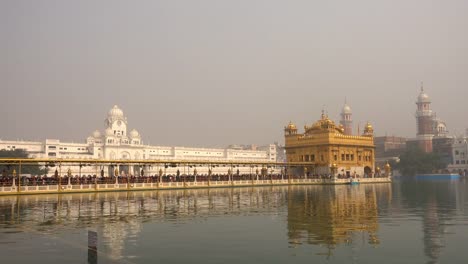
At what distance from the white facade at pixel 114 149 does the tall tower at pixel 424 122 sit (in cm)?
7043

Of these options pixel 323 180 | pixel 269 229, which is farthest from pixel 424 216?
pixel 323 180

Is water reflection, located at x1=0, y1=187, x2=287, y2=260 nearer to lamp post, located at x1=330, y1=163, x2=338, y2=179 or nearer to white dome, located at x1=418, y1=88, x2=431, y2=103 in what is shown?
lamp post, located at x1=330, y1=163, x2=338, y2=179

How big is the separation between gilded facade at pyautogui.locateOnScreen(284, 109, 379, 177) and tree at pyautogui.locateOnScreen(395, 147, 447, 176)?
54826 mm

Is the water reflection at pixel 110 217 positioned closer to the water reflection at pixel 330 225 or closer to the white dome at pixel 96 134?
the water reflection at pixel 330 225

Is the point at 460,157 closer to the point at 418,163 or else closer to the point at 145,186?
the point at 418,163

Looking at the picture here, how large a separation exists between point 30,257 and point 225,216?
1172 cm

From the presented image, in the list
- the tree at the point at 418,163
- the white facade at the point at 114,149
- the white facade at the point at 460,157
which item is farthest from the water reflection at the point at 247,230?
the white facade at the point at 460,157

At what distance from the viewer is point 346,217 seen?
22969 mm

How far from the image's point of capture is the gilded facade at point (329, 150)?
7906 centimetres

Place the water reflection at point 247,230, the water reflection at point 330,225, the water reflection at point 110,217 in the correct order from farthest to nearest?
the water reflection at point 110,217 → the water reflection at point 330,225 → the water reflection at point 247,230

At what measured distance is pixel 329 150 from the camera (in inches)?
3088

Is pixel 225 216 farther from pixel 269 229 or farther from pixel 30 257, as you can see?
pixel 30 257

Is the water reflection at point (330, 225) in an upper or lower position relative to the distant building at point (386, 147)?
lower

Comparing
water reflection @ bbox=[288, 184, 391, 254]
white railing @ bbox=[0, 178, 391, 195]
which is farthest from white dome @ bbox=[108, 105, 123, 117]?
water reflection @ bbox=[288, 184, 391, 254]
